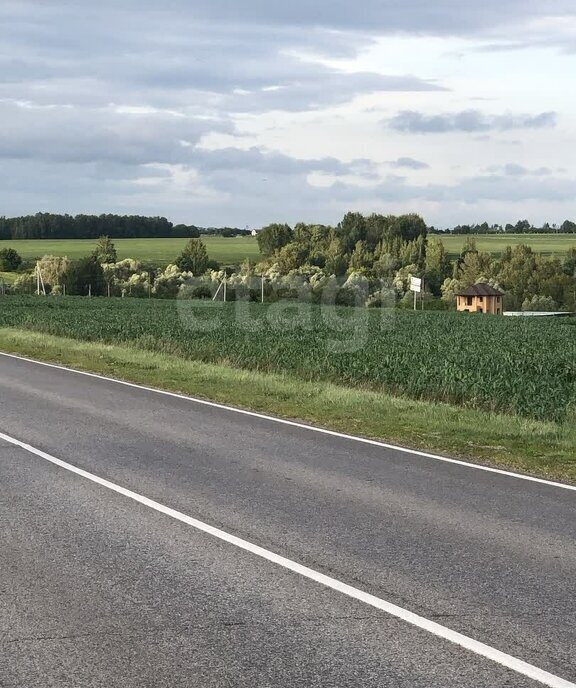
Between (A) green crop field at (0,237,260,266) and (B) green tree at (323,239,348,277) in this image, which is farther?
(A) green crop field at (0,237,260,266)

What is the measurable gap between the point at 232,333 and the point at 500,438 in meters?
21.3

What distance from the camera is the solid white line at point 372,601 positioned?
17.8ft

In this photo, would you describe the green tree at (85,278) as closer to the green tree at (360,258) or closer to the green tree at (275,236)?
the green tree at (360,258)

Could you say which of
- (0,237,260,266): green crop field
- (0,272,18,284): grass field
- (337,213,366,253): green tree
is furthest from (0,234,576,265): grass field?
(337,213,366,253): green tree

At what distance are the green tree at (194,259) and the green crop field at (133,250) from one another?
2540 mm

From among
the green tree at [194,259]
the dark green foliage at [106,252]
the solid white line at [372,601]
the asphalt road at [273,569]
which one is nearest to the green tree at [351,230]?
the green tree at [194,259]

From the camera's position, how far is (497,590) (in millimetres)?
6926

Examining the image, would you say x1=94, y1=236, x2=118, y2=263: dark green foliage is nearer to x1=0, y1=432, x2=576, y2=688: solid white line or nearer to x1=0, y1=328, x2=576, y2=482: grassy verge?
x1=0, y1=328, x2=576, y2=482: grassy verge

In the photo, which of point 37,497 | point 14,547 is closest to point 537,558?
point 14,547

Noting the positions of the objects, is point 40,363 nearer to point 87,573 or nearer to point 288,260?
point 87,573

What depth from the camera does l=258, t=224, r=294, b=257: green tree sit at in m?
178

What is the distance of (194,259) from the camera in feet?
519

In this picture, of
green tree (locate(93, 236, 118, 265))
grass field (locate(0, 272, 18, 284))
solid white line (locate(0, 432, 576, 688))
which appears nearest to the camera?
solid white line (locate(0, 432, 576, 688))

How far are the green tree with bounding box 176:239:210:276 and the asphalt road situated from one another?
459 ft
